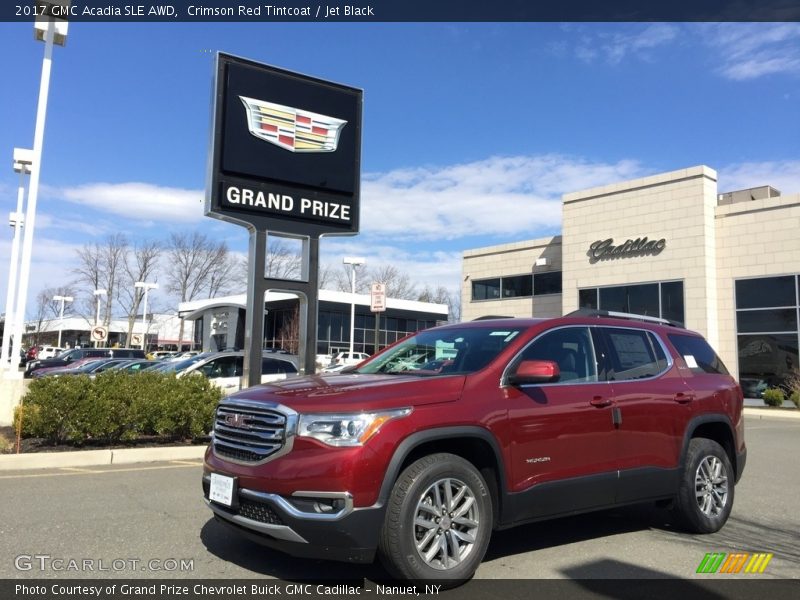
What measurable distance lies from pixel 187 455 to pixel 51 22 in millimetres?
8668

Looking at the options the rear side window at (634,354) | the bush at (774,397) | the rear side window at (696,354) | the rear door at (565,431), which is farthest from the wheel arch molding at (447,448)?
the bush at (774,397)

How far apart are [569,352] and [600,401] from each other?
456 mm

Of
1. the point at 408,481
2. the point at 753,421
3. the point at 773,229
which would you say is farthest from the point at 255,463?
the point at 773,229

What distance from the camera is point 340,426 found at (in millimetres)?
4047

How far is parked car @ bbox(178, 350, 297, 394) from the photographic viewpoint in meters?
15.3

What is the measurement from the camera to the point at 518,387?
15.6ft

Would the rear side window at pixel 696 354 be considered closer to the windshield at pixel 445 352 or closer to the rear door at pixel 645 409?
the rear door at pixel 645 409

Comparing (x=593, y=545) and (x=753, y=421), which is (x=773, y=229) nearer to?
(x=753, y=421)

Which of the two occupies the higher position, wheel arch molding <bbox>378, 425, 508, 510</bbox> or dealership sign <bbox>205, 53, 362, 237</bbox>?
dealership sign <bbox>205, 53, 362, 237</bbox>

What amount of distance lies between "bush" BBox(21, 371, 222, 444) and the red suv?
18.9 feet

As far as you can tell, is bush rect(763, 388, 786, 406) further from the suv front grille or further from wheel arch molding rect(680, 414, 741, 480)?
the suv front grille

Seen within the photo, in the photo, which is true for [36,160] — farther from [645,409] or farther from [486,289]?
[486,289]

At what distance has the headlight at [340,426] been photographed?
13.2 ft

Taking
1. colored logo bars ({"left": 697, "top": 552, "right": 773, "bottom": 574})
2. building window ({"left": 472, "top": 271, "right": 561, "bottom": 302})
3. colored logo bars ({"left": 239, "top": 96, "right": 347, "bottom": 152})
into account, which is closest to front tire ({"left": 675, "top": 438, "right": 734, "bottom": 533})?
colored logo bars ({"left": 697, "top": 552, "right": 773, "bottom": 574})
